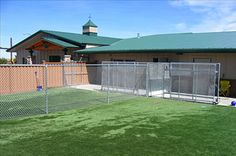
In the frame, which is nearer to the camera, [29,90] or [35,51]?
[29,90]

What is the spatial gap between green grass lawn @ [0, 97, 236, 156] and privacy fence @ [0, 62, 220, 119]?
70.6 inches

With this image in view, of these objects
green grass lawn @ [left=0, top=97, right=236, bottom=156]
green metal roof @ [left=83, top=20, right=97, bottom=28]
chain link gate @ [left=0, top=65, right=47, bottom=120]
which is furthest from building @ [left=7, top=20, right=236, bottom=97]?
chain link gate @ [left=0, top=65, right=47, bottom=120]

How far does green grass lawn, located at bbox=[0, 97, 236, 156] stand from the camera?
5.66 m

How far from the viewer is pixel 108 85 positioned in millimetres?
13156

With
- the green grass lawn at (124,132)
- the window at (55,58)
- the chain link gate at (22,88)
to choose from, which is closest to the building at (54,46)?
the window at (55,58)

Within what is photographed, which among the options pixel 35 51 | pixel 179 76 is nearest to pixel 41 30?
pixel 35 51

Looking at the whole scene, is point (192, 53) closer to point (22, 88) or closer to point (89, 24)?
point (22, 88)

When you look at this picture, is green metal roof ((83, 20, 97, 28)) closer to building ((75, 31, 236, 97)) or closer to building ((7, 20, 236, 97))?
building ((7, 20, 236, 97))

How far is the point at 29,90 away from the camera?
641 inches

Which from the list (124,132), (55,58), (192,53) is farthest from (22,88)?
(192,53)

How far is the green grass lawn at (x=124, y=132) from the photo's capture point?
566 cm

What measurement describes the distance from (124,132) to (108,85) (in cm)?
626

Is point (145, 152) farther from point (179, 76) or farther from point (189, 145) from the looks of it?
point (179, 76)

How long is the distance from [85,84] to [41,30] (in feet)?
33.2
